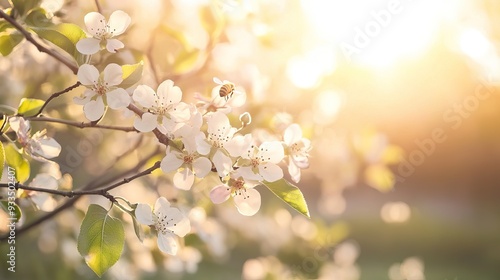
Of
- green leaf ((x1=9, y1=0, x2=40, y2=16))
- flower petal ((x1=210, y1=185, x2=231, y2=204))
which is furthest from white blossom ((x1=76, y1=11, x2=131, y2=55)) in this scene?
flower petal ((x1=210, y1=185, x2=231, y2=204))

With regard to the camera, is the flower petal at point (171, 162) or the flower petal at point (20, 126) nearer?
the flower petal at point (171, 162)

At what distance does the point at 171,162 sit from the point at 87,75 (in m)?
0.13

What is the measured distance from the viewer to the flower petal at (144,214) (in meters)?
0.68

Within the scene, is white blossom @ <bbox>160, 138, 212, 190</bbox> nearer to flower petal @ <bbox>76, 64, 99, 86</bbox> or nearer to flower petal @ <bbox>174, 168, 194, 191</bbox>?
flower petal @ <bbox>174, 168, 194, 191</bbox>

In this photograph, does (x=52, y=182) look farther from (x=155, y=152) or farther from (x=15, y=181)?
(x=155, y=152)

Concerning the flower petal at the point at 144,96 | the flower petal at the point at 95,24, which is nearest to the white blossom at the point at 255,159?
the flower petal at the point at 144,96

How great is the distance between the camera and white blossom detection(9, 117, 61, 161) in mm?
776

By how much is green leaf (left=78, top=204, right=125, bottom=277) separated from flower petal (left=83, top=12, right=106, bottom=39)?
20cm

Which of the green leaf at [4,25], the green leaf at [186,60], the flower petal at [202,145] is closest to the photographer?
the flower petal at [202,145]

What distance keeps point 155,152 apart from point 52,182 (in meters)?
0.21

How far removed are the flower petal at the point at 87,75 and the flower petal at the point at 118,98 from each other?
2 centimetres

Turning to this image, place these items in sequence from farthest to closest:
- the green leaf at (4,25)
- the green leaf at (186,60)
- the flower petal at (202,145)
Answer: the green leaf at (186,60), the green leaf at (4,25), the flower petal at (202,145)

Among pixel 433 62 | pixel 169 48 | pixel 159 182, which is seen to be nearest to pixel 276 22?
pixel 169 48

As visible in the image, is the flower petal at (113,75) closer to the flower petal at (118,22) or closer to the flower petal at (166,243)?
the flower petal at (118,22)
